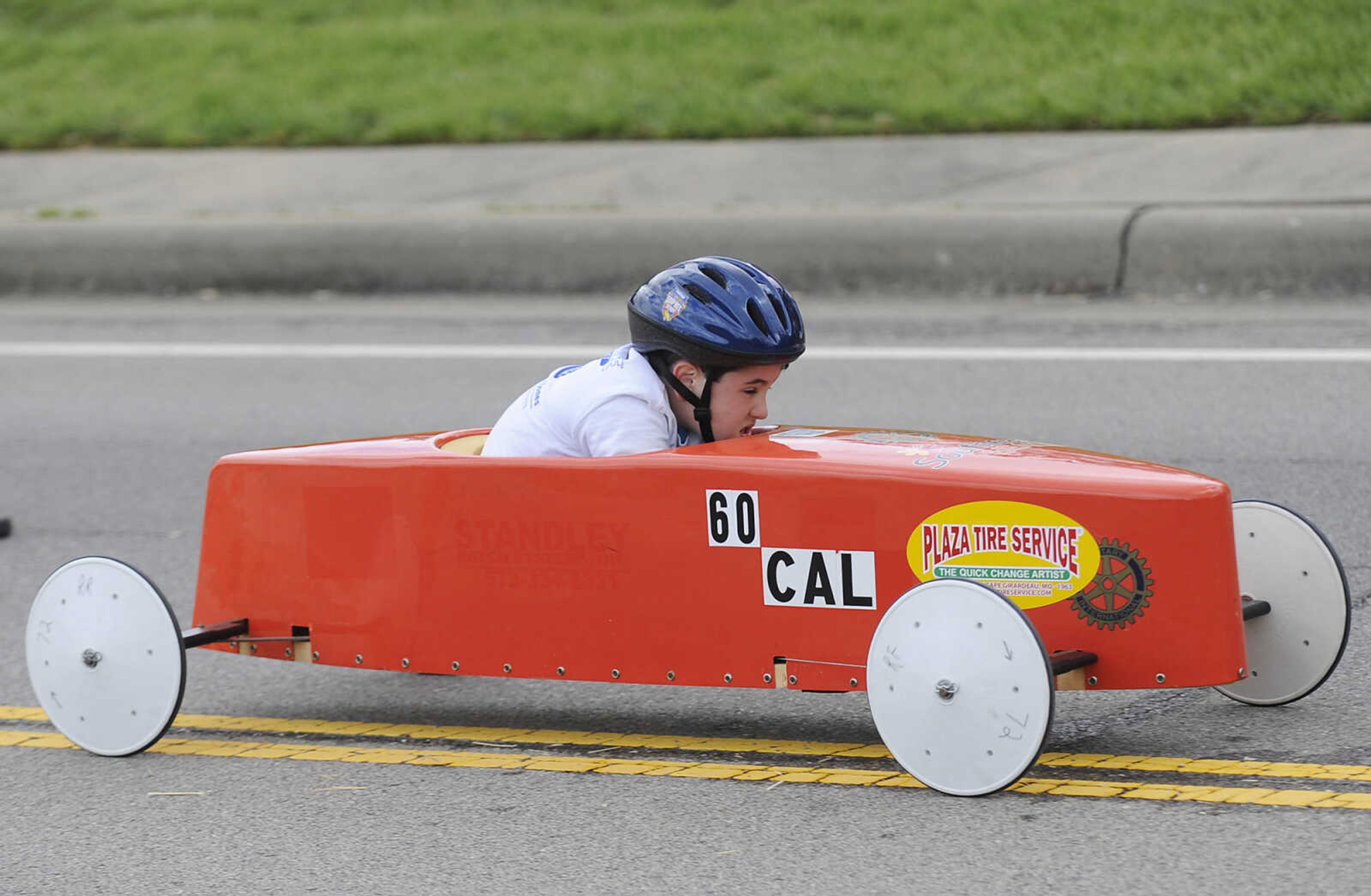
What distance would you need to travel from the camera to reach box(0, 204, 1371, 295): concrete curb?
31.2 ft

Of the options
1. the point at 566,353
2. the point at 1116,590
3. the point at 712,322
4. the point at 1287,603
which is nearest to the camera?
the point at 1116,590

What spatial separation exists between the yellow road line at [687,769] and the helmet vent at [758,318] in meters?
1.00

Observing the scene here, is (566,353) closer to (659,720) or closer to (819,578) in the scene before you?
(659,720)

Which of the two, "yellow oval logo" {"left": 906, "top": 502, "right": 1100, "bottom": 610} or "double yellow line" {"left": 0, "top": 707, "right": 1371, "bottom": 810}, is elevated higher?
"yellow oval logo" {"left": 906, "top": 502, "right": 1100, "bottom": 610}

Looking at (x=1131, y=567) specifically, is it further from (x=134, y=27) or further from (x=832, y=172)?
(x=134, y=27)

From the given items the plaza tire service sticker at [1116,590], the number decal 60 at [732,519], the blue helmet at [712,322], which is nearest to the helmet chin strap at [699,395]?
the blue helmet at [712,322]

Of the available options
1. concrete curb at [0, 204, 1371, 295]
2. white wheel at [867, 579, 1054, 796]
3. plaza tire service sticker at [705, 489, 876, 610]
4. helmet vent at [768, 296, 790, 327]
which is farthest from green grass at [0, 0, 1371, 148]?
white wheel at [867, 579, 1054, 796]

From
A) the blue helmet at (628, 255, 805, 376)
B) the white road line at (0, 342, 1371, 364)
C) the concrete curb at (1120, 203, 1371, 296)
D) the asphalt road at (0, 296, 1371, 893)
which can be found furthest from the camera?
the concrete curb at (1120, 203, 1371, 296)

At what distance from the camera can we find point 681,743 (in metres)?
4.23

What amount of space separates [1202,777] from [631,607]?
129 cm

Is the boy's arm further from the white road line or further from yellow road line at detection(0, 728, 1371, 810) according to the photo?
the white road line

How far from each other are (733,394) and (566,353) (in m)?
4.71

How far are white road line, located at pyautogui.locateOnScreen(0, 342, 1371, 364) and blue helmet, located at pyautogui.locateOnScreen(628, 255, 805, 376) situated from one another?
413 cm

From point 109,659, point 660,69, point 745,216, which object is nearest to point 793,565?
point 109,659
